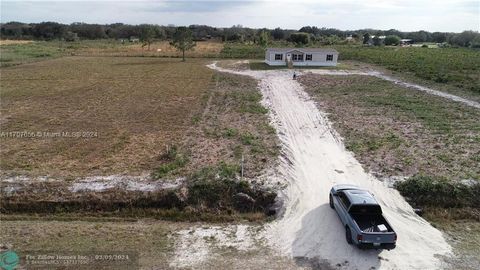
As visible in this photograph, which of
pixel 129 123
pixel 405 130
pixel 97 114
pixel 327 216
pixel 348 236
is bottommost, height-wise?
pixel 327 216

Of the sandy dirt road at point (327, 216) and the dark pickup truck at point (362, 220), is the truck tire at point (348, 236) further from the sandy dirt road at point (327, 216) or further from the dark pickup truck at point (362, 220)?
the sandy dirt road at point (327, 216)

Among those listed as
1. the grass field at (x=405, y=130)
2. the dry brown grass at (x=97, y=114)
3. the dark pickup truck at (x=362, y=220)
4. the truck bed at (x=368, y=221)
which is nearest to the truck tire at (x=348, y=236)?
the dark pickup truck at (x=362, y=220)

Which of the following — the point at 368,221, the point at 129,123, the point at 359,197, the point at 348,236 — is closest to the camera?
the point at 348,236

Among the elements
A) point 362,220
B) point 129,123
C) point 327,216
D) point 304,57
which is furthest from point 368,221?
point 304,57

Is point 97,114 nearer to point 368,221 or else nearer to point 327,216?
point 327,216

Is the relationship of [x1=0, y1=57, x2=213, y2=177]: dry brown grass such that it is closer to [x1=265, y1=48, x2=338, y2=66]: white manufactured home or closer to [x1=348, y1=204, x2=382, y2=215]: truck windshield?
[x1=348, y1=204, x2=382, y2=215]: truck windshield

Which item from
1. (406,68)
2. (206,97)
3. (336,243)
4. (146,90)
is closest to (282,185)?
(336,243)

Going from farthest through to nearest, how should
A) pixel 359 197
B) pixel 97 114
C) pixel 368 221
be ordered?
pixel 97 114 < pixel 359 197 < pixel 368 221
